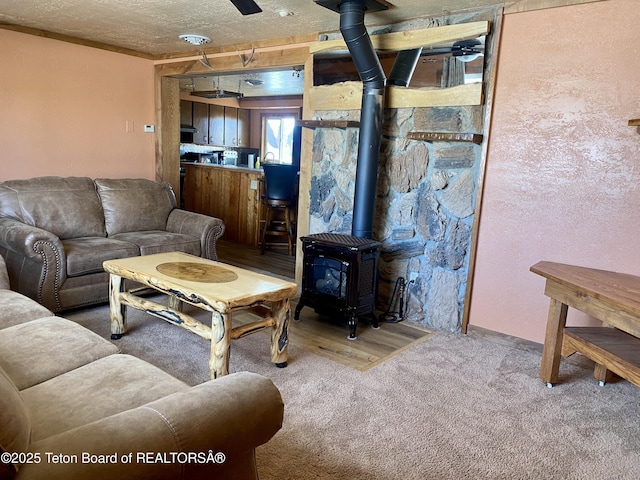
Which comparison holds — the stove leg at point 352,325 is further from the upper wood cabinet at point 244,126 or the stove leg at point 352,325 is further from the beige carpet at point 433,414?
the upper wood cabinet at point 244,126

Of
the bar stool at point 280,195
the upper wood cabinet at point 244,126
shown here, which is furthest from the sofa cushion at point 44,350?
the upper wood cabinet at point 244,126

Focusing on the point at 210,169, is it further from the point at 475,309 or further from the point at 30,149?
the point at 475,309

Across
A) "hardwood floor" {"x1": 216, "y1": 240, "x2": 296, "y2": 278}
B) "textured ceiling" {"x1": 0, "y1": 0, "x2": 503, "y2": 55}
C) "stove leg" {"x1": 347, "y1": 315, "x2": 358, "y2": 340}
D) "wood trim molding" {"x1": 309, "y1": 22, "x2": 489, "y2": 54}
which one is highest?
"textured ceiling" {"x1": 0, "y1": 0, "x2": 503, "y2": 55}

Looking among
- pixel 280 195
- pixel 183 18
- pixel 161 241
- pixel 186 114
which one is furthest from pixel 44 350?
pixel 186 114

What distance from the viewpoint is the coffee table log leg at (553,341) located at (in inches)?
104

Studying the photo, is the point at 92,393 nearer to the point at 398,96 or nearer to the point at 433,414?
the point at 433,414

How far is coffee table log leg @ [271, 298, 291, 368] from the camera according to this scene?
2.72 meters

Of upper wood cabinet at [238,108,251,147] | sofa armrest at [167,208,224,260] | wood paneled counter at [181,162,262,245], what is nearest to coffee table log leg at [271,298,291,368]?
sofa armrest at [167,208,224,260]

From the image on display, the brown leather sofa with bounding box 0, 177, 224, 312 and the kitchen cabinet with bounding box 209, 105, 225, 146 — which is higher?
the kitchen cabinet with bounding box 209, 105, 225, 146

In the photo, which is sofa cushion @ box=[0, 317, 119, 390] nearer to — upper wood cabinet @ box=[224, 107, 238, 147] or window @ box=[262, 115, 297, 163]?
window @ box=[262, 115, 297, 163]

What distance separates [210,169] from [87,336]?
15.7 ft

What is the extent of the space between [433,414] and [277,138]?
861cm

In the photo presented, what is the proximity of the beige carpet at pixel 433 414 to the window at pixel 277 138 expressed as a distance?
7345 mm

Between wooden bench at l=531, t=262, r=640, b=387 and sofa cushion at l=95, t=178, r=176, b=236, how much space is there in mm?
3314
